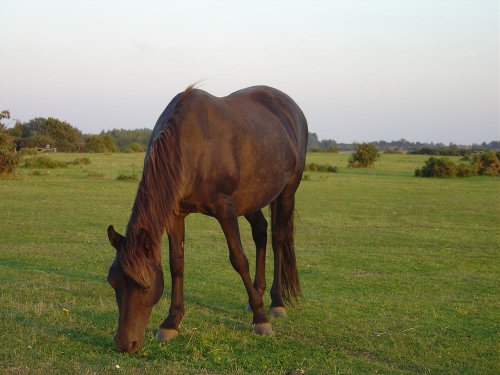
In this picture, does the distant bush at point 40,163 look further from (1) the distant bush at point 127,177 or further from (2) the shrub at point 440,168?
(2) the shrub at point 440,168

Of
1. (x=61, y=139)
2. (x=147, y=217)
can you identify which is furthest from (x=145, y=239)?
(x=61, y=139)

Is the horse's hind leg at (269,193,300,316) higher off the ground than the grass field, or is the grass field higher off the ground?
the horse's hind leg at (269,193,300,316)

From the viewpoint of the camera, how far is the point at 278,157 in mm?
6227

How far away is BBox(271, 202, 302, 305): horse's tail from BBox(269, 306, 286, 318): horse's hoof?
354 millimetres

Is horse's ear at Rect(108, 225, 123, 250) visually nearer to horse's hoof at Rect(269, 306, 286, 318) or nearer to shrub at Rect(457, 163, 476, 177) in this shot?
horse's hoof at Rect(269, 306, 286, 318)

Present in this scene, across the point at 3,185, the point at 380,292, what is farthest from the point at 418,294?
the point at 3,185

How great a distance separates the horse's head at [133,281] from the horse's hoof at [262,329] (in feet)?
4.26

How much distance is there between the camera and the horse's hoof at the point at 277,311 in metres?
6.32

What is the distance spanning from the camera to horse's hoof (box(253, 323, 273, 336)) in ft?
18.0

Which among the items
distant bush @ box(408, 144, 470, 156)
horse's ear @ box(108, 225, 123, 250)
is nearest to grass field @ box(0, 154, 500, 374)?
horse's ear @ box(108, 225, 123, 250)

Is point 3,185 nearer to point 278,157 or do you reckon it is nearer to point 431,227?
point 431,227

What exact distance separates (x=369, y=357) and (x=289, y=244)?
2158 millimetres

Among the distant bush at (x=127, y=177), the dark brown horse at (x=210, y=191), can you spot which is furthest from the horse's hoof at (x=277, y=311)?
the distant bush at (x=127, y=177)

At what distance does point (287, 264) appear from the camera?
22.5 ft
